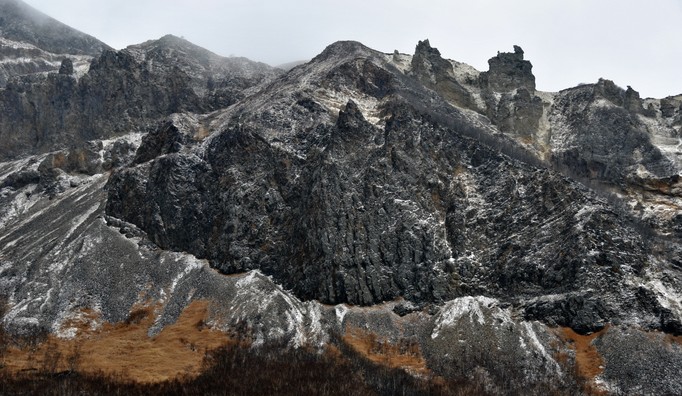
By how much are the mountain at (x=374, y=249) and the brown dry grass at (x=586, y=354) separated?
34 centimetres

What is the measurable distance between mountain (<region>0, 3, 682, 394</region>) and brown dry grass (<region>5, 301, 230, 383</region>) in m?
0.63

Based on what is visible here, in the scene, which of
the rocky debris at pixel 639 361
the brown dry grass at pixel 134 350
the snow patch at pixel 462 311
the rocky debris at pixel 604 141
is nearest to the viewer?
the rocky debris at pixel 639 361

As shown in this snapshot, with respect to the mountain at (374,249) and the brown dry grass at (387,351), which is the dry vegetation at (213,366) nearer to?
the brown dry grass at (387,351)

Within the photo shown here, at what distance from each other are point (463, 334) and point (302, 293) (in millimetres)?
35108

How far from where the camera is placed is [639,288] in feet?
342

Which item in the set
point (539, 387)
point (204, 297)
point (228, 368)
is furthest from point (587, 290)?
point (204, 297)

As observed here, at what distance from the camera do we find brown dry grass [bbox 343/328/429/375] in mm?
101312

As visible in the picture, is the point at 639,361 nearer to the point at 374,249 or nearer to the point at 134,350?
the point at 374,249

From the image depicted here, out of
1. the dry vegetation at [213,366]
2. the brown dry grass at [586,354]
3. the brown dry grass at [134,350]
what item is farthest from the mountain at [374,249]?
the dry vegetation at [213,366]

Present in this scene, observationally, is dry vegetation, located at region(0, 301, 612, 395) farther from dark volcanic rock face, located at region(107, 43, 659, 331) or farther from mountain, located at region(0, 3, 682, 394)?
dark volcanic rock face, located at region(107, 43, 659, 331)

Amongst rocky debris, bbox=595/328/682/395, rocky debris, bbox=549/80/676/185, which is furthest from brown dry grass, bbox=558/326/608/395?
→ rocky debris, bbox=549/80/676/185

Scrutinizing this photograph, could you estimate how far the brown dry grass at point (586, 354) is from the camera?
9419 cm

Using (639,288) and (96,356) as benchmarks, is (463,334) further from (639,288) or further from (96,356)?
(96,356)

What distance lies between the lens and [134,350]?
341 feet
